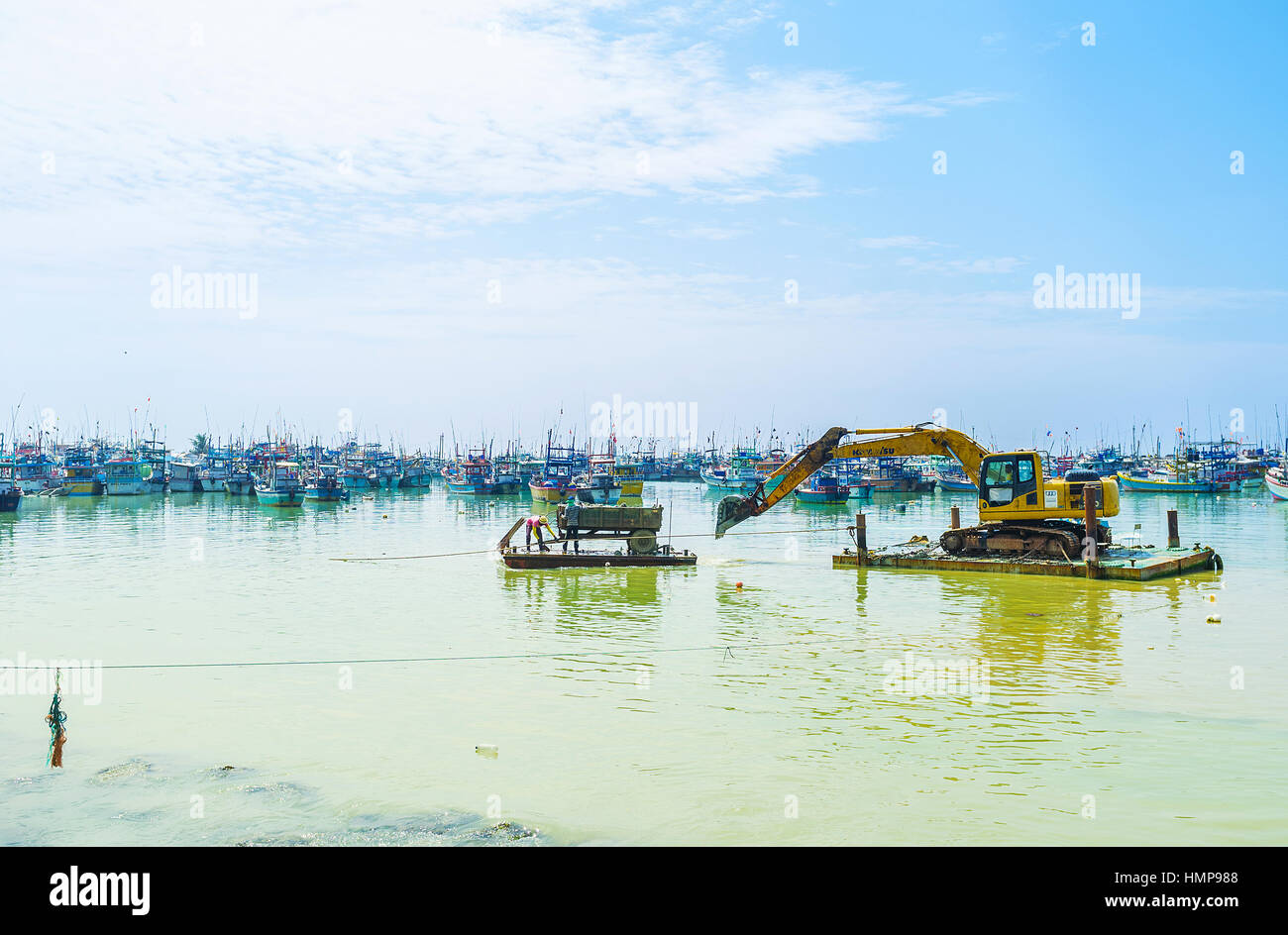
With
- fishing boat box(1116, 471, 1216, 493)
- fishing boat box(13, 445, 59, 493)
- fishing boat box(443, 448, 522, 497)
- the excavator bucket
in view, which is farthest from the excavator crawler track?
fishing boat box(13, 445, 59, 493)

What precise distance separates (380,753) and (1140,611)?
21645 mm

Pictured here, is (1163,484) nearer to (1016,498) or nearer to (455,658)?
(1016,498)

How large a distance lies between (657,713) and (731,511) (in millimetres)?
26816

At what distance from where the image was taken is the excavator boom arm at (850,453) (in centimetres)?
3838

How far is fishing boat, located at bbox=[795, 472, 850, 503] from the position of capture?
93.9 m

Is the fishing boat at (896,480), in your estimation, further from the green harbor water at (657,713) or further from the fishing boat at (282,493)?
the green harbor water at (657,713)

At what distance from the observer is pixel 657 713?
1706cm

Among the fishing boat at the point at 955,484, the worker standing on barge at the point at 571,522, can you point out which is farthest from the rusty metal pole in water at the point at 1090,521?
the fishing boat at the point at 955,484

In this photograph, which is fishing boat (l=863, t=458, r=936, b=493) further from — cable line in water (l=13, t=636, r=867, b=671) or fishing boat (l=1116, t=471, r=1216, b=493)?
cable line in water (l=13, t=636, r=867, b=671)

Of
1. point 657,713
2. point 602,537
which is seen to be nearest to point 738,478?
point 602,537

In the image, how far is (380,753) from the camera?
1488 cm

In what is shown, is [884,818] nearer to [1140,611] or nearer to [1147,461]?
[1140,611]

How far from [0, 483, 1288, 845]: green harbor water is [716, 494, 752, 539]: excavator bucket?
6477mm
